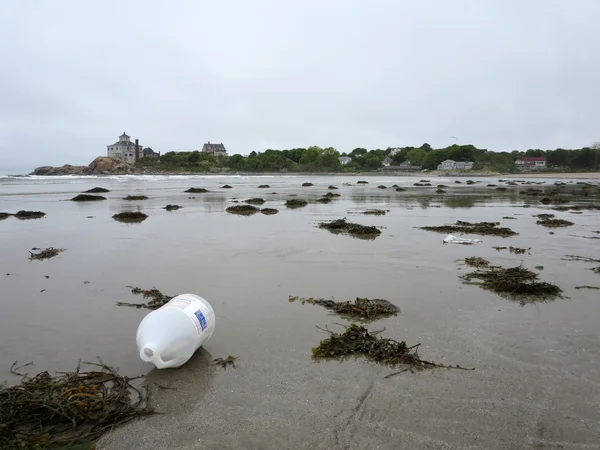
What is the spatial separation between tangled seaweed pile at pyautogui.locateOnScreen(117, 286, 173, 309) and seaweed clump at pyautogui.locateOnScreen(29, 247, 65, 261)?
337 centimetres

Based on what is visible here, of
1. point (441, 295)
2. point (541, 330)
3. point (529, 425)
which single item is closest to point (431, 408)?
point (529, 425)

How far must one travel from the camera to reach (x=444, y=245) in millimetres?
9602

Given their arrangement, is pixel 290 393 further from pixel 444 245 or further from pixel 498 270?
pixel 444 245

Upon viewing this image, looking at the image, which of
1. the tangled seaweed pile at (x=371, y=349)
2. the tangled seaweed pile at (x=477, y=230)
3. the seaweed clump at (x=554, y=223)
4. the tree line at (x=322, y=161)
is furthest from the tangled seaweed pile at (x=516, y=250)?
the tree line at (x=322, y=161)

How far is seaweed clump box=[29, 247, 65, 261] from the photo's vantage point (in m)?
8.12

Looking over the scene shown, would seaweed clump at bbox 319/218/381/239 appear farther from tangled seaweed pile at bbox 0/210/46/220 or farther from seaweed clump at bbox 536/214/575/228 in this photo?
tangled seaweed pile at bbox 0/210/46/220

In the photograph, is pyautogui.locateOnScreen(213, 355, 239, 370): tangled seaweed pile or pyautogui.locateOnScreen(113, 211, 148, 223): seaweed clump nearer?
pyautogui.locateOnScreen(213, 355, 239, 370): tangled seaweed pile

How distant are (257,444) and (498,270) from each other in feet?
19.8

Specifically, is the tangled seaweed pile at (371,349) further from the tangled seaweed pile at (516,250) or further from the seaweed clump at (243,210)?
the seaweed clump at (243,210)

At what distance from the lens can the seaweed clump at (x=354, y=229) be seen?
36.7 feet

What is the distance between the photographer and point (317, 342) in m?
4.38

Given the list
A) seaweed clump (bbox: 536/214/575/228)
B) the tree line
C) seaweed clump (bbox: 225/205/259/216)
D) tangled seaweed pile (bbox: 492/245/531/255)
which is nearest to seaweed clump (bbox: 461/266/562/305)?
tangled seaweed pile (bbox: 492/245/531/255)

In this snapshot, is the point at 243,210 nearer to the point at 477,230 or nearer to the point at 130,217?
the point at 130,217

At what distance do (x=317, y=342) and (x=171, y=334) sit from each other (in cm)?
163
